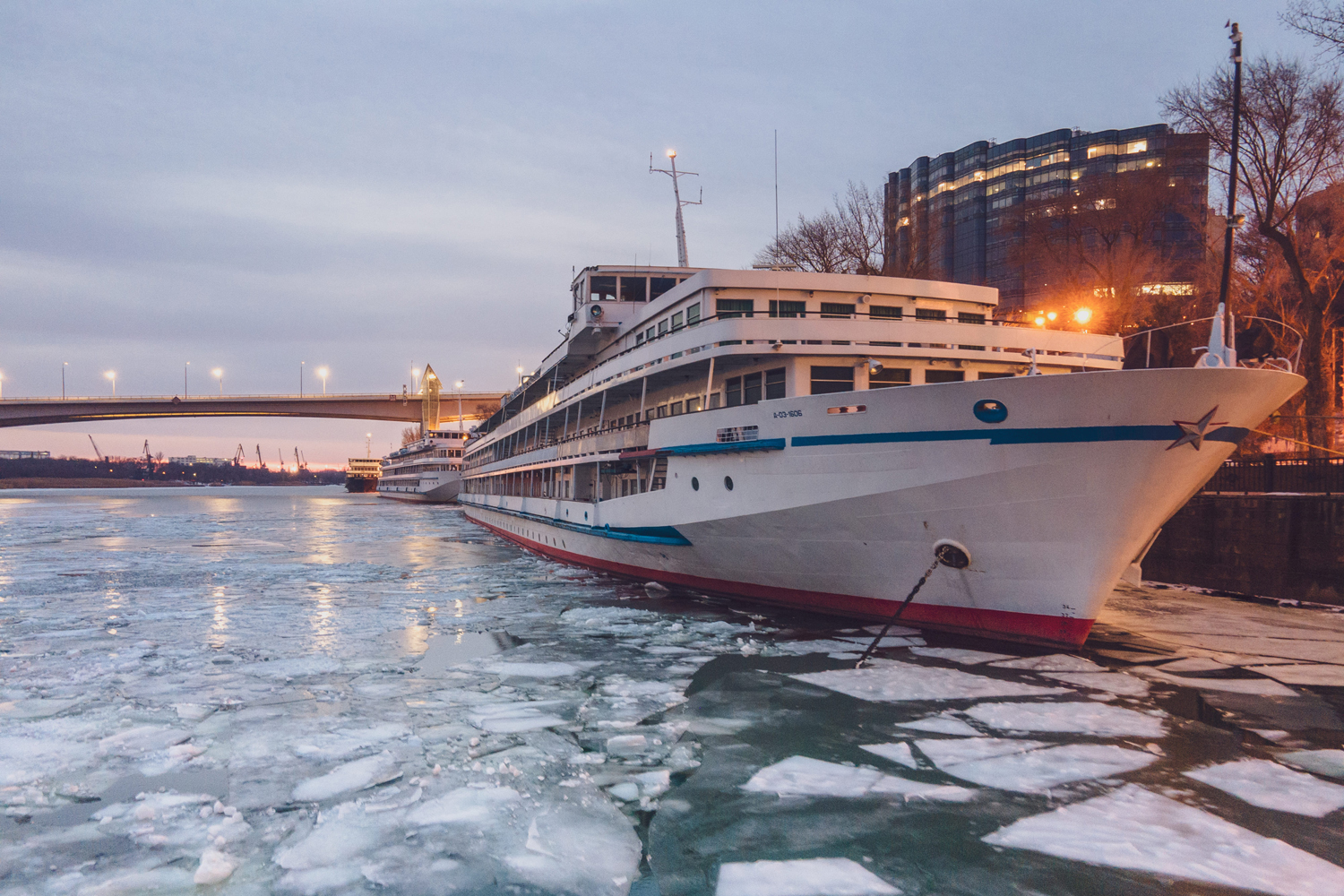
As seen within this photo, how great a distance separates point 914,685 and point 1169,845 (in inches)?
165

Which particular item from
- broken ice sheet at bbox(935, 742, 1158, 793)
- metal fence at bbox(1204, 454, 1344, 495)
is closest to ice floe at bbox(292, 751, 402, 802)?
broken ice sheet at bbox(935, 742, 1158, 793)

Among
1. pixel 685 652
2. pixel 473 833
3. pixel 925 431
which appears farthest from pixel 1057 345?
pixel 473 833

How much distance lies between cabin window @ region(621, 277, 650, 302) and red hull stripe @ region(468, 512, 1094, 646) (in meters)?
9.40

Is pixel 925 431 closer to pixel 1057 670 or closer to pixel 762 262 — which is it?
pixel 1057 670

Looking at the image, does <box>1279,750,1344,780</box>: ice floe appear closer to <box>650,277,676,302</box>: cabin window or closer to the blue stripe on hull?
the blue stripe on hull

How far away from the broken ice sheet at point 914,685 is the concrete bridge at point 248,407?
240 ft

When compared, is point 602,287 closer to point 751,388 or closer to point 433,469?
point 751,388

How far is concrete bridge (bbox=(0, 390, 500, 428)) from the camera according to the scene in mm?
83250

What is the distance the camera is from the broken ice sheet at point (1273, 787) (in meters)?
6.21

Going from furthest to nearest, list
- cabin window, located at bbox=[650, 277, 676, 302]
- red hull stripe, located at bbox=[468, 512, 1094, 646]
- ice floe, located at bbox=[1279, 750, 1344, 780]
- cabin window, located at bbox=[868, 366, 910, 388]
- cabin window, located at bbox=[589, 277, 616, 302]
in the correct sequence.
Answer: cabin window, located at bbox=[589, 277, 616, 302] < cabin window, located at bbox=[650, 277, 676, 302] < cabin window, located at bbox=[868, 366, 910, 388] < red hull stripe, located at bbox=[468, 512, 1094, 646] < ice floe, located at bbox=[1279, 750, 1344, 780]

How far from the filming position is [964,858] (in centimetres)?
540

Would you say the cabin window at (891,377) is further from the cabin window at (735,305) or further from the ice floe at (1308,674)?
the ice floe at (1308,674)

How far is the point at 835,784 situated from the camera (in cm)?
669

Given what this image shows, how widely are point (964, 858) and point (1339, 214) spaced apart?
109ft
